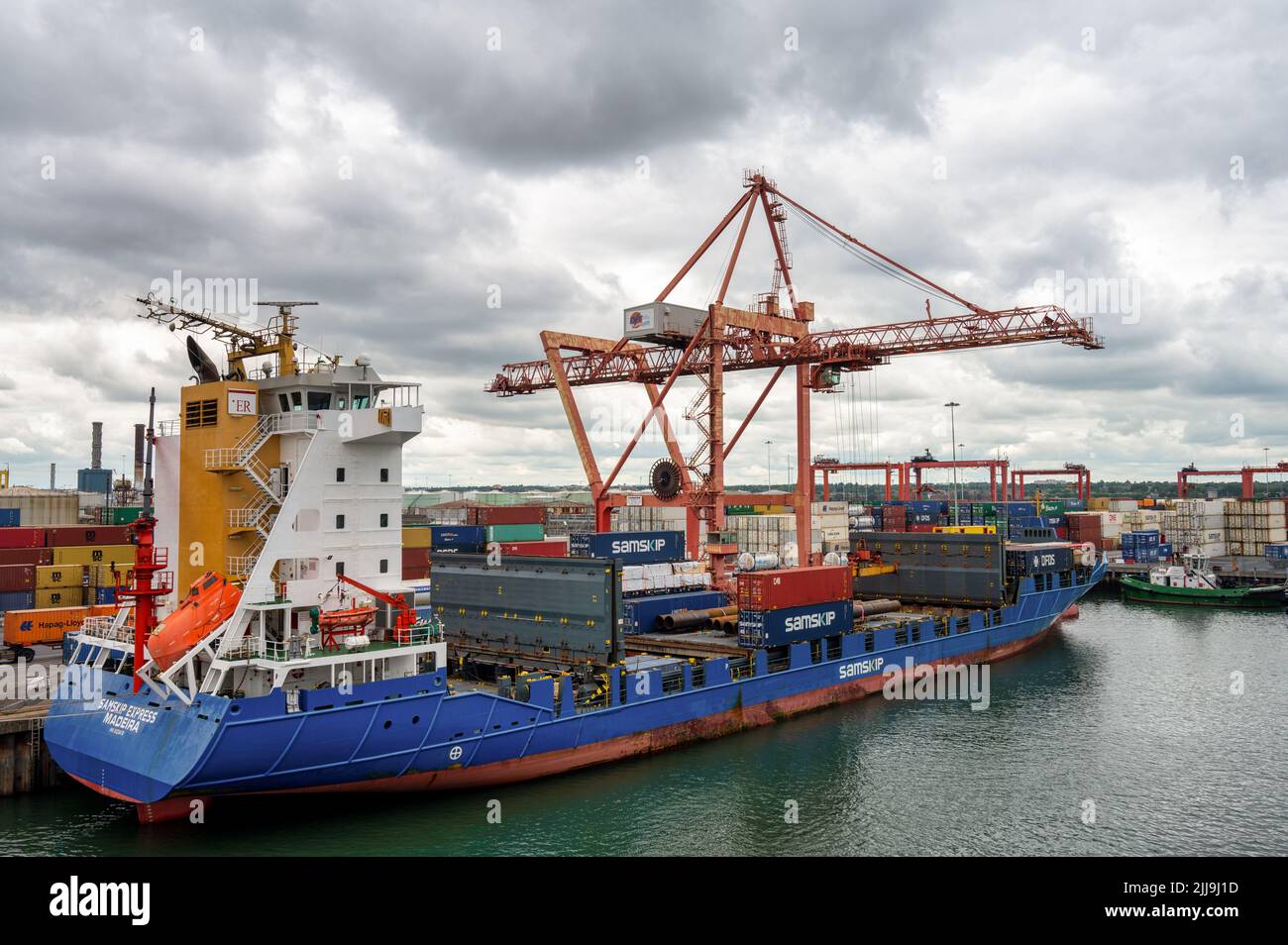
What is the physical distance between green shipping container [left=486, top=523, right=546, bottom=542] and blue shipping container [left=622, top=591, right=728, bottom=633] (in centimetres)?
1747

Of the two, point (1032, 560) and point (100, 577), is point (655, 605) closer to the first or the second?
point (1032, 560)

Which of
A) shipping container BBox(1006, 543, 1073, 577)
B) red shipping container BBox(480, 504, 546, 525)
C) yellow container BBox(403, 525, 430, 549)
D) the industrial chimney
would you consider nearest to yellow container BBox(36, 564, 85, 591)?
yellow container BBox(403, 525, 430, 549)

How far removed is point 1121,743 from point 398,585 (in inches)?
882

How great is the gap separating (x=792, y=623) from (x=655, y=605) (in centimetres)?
715

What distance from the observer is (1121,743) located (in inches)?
1076

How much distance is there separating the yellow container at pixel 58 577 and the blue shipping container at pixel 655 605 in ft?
80.9

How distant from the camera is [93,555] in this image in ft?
137

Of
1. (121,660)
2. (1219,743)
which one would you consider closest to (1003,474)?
(1219,743)

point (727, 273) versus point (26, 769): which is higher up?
point (727, 273)

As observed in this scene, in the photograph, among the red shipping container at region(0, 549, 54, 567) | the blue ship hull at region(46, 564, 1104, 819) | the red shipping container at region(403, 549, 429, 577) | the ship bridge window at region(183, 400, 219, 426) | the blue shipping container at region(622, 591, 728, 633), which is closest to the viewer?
the blue ship hull at region(46, 564, 1104, 819)

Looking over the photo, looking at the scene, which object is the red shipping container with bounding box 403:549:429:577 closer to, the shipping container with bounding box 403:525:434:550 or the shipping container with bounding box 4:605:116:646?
the shipping container with bounding box 403:525:434:550

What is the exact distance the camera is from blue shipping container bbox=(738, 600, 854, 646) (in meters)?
29.9

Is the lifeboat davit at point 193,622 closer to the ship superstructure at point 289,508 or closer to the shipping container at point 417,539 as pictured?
the ship superstructure at point 289,508
